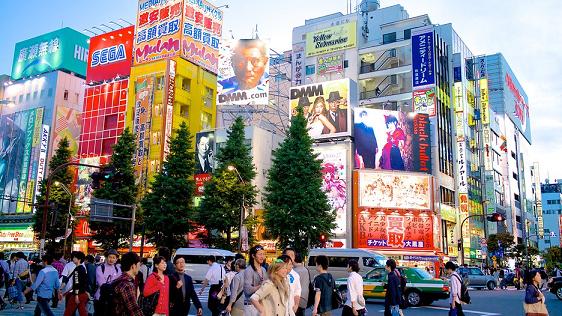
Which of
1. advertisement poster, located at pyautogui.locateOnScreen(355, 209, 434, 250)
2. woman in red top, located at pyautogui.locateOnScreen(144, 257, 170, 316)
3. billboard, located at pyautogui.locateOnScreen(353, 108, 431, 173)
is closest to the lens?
woman in red top, located at pyautogui.locateOnScreen(144, 257, 170, 316)

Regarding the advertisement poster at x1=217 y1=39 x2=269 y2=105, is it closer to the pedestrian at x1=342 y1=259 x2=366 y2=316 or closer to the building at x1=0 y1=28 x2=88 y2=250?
the building at x1=0 y1=28 x2=88 y2=250

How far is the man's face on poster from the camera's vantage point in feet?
172

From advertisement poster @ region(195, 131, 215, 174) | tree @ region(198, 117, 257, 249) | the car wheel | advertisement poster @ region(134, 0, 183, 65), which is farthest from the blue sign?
the car wheel

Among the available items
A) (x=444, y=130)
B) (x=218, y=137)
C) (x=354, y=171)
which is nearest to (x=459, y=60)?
(x=444, y=130)

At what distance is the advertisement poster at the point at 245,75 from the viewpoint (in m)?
52.2

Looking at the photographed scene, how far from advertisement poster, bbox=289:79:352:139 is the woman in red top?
1604 inches

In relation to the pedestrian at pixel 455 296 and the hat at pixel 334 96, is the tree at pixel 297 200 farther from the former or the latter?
the pedestrian at pixel 455 296

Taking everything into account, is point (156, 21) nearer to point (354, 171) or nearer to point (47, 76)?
point (47, 76)

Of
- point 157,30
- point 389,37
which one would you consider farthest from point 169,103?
point 389,37

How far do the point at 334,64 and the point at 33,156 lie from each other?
41.5 meters

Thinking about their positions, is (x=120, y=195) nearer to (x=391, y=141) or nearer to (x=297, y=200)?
(x=297, y=200)

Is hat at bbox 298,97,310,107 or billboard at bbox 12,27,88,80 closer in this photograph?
hat at bbox 298,97,310,107

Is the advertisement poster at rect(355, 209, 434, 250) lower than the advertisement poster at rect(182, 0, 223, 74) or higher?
lower

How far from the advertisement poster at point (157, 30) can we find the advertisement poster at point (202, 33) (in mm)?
1087
